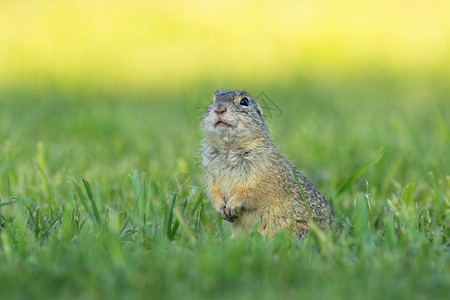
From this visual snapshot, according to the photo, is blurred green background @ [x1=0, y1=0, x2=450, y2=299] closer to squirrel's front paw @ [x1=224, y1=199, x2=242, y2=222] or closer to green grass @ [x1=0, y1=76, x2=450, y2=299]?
green grass @ [x1=0, y1=76, x2=450, y2=299]

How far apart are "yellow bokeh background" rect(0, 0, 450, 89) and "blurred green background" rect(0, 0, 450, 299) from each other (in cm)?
5

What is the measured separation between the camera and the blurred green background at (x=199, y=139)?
316 centimetres

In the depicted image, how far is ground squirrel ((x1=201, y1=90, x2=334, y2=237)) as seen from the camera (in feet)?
14.6

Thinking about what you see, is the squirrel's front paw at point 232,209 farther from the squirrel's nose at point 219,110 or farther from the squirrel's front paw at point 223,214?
the squirrel's nose at point 219,110

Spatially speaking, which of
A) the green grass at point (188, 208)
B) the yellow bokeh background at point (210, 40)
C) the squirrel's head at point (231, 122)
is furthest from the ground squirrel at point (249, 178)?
the yellow bokeh background at point (210, 40)

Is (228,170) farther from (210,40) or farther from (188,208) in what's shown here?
(210,40)

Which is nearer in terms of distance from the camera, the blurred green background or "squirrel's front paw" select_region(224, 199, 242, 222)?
the blurred green background

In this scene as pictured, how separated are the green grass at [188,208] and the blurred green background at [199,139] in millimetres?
15

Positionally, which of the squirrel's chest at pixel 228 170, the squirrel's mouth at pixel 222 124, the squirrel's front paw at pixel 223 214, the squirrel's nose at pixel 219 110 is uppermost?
the squirrel's nose at pixel 219 110

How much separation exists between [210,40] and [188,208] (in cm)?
1008

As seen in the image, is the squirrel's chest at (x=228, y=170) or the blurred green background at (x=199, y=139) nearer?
the blurred green background at (x=199, y=139)

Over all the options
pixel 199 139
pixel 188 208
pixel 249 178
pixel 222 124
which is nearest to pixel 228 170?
pixel 249 178

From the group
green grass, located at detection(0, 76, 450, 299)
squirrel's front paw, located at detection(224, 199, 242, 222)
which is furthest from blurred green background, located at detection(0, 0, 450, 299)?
squirrel's front paw, located at detection(224, 199, 242, 222)

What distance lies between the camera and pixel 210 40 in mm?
14703
